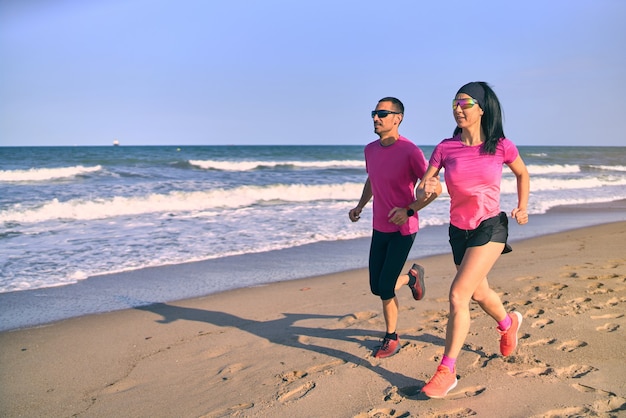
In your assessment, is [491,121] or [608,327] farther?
[608,327]

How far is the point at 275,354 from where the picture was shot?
449cm

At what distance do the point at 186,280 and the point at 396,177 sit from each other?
3.98 m

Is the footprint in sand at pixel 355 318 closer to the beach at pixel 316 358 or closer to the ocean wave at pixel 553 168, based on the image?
the beach at pixel 316 358

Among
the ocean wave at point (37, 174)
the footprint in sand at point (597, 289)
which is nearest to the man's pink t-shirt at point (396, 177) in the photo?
the footprint in sand at point (597, 289)

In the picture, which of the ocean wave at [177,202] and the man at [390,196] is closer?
the man at [390,196]

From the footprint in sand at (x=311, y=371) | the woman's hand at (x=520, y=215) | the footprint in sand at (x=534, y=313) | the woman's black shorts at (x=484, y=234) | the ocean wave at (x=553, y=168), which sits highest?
the woman's hand at (x=520, y=215)

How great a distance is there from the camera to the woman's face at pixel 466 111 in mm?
3543

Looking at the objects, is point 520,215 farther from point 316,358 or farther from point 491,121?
point 316,358

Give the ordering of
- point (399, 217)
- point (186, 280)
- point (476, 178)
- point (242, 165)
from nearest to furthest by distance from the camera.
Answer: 1. point (476, 178)
2. point (399, 217)
3. point (186, 280)
4. point (242, 165)

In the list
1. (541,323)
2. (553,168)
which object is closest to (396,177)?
(541,323)

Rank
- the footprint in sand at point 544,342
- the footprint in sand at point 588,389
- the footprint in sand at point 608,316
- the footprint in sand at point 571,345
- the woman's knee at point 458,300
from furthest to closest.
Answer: the footprint in sand at point 608,316 → the footprint in sand at point 544,342 → the footprint in sand at point 571,345 → the woman's knee at point 458,300 → the footprint in sand at point 588,389

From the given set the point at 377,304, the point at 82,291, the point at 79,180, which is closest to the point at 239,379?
the point at 377,304

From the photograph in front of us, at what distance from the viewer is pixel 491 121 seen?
3576 mm

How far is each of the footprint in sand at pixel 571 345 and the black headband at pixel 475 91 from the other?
1.88m
